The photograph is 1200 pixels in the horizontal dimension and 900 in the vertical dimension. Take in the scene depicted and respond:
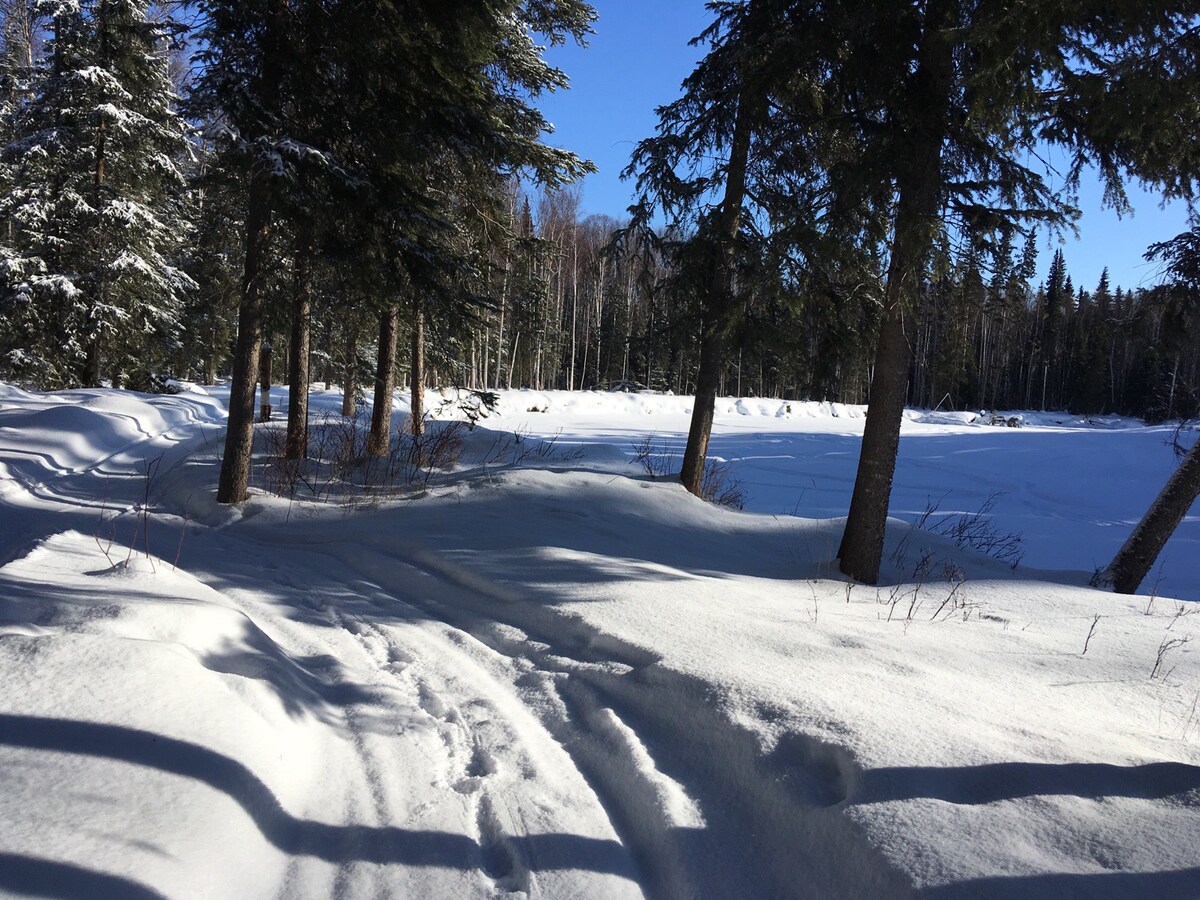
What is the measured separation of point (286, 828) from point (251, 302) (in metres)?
6.41

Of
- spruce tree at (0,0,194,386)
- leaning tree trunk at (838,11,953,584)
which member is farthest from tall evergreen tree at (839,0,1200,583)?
spruce tree at (0,0,194,386)

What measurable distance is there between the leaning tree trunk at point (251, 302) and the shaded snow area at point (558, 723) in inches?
48.5

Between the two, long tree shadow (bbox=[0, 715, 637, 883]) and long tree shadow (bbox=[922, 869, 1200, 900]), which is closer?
long tree shadow (bbox=[922, 869, 1200, 900])

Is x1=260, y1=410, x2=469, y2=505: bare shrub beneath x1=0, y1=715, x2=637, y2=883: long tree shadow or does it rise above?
above

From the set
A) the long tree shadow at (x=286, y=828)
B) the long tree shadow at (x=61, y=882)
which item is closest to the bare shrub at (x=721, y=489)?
the long tree shadow at (x=286, y=828)

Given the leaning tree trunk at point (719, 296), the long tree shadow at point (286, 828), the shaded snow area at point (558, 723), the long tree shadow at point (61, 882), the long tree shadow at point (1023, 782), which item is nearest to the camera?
the long tree shadow at point (61, 882)

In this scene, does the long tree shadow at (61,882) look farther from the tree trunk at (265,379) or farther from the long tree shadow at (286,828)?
the tree trunk at (265,379)

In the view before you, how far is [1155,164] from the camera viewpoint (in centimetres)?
676

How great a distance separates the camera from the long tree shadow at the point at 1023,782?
2.61m

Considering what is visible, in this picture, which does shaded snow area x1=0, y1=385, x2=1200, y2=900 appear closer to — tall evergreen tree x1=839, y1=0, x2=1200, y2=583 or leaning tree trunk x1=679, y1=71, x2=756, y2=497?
tall evergreen tree x1=839, y1=0, x2=1200, y2=583

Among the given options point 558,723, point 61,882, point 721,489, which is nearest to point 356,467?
point 558,723

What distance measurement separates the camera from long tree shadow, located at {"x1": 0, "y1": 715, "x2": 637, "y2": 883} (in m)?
2.43

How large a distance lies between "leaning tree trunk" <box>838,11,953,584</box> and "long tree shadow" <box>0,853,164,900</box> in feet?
21.4

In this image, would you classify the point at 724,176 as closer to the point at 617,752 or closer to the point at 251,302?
the point at 251,302
